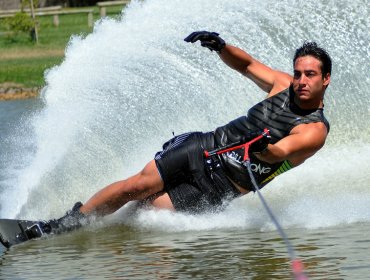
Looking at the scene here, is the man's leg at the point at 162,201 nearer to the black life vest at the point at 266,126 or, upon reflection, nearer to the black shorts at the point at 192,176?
the black shorts at the point at 192,176

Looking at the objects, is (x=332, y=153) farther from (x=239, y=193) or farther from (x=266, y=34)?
(x=239, y=193)

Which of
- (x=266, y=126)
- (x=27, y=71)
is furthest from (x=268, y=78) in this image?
(x=27, y=71)

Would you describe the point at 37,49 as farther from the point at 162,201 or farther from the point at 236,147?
the point at 236,147

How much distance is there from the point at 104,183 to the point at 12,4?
31898 millimetres

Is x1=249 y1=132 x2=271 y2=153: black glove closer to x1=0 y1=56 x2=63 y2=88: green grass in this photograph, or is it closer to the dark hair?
the dark hair

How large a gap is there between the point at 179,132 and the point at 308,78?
9.17 feet

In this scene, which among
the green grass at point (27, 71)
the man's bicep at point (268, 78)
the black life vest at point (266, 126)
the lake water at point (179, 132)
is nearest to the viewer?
the lake water at point (179, 132)

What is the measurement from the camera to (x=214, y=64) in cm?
965

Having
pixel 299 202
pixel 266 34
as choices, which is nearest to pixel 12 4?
pixel 266 34

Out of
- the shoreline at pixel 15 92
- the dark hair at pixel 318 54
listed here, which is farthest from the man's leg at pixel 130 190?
the shoreline at pixel 15 92

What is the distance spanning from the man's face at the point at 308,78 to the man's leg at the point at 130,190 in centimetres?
109

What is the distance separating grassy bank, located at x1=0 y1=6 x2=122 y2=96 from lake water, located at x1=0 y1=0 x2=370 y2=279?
28.1 ft

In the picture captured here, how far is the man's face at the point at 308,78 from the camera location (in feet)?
21.7

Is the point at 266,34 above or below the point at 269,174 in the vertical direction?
above
